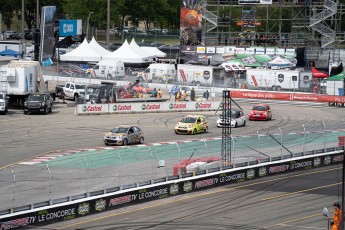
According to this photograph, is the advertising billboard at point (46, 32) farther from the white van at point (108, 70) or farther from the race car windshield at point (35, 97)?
the race car windshield at point (35, 97)

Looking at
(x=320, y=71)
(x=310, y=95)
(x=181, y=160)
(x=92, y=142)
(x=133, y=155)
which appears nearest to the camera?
(x=133, y=155)

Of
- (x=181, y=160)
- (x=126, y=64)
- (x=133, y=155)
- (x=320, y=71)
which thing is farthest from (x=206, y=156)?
(x=126, y=64)

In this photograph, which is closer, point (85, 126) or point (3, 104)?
point (85, 126)

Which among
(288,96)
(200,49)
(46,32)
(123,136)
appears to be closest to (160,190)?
(123,136)

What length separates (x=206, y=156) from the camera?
34.9 meters

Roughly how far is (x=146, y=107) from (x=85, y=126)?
9.66 metres

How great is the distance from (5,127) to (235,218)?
2616 cm

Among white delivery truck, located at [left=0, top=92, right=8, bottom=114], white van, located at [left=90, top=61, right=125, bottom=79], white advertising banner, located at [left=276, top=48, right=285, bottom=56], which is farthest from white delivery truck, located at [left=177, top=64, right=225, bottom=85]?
white delivery truck, located at [left=0, top=92, right=8, bottom=114]

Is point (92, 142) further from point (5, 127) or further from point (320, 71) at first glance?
point (320, 71)

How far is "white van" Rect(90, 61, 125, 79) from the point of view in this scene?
79.7 meters

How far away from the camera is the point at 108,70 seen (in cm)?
8006

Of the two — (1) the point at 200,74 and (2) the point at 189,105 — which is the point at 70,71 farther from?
(2) the point at 189,105

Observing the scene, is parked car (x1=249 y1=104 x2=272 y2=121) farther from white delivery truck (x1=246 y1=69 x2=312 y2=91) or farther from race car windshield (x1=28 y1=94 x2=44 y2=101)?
white delivery truck (x1=246 y1=69 x2=312 y2=91)

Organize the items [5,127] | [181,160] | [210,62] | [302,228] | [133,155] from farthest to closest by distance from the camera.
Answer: [210,62] → [5,127] → [181,160] → [133,155] → [302,228]
